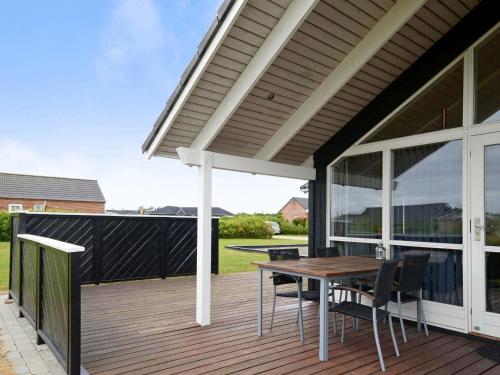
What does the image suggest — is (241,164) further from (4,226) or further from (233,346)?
(4,226)

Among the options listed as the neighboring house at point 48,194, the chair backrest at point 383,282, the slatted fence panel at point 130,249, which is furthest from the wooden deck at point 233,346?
the neighboring house at point 48,194

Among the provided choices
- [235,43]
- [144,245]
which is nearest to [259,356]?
[235,43]

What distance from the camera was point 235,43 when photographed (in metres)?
3.85

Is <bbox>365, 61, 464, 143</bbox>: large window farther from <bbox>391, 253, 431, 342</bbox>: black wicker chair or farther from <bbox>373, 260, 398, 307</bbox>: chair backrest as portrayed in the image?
<bbox>373, 260, 398, 307</bbox>: chair backrest

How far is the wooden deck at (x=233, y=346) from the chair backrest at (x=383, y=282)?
1.80 feet

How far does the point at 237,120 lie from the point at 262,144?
2.30 ft

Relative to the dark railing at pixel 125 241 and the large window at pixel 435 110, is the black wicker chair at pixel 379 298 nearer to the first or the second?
the large window at pixel 435 110

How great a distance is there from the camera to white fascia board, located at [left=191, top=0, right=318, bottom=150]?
3.59 meters

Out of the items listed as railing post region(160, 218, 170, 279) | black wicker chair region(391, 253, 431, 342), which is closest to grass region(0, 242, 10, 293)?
railing post region(160, 218, 170, 279)

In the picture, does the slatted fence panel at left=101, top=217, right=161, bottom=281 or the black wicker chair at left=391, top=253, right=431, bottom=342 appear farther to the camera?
the slatted fence panel at left=101, top=217, right=161, bottom=281

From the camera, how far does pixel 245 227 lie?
72.0 feet

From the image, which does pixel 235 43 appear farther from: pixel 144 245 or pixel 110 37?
pixel 110 37

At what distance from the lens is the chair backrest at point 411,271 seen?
3.89 m

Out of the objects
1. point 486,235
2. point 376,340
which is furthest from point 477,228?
point 376,340
